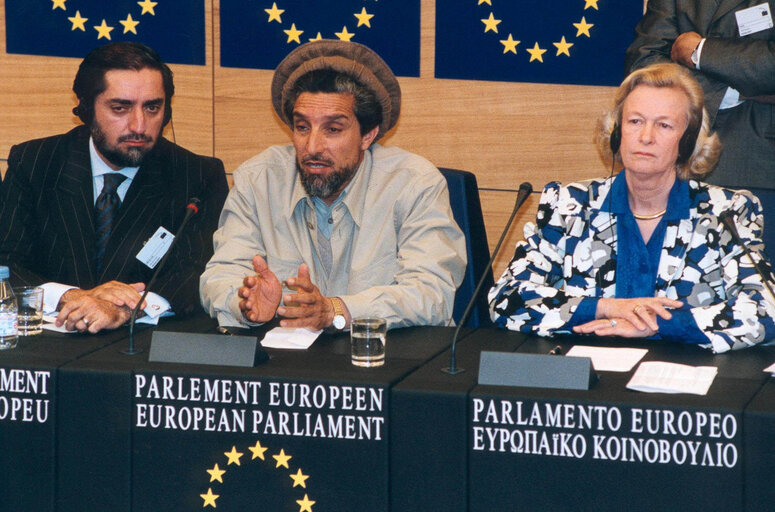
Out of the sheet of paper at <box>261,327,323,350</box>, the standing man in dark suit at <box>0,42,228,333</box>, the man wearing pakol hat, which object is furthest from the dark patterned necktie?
the sheet of paper at <box>261,327,323,350</box>

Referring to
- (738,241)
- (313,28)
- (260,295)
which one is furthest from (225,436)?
(313,28)

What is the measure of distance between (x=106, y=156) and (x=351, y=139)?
2.59 feet

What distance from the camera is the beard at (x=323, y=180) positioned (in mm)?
3027

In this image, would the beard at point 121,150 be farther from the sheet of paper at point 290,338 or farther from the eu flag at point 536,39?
the eu flag at point 536,39

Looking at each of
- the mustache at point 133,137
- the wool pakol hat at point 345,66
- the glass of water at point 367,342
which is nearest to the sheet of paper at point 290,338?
the glass of water at point 367,342

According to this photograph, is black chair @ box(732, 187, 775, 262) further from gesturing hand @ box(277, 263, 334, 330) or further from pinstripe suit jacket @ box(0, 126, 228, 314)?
pinstripe suit jacket @ box(0, 126, 228, 314)

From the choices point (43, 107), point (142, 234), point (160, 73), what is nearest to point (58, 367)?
point (142, 234)

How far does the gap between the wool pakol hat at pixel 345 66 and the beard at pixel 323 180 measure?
0.24 meters

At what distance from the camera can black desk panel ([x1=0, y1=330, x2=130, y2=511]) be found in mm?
2176

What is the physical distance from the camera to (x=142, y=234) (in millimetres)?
3178

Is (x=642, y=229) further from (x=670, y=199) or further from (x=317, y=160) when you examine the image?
(x=317, y=160)

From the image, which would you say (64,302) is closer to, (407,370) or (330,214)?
(330,214)

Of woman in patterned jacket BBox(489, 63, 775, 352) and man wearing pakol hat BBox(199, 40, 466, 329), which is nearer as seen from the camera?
woman in patterned jacket BBox(489, 63, 775, 352)

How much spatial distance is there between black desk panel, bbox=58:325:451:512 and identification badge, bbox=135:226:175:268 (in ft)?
3.00
